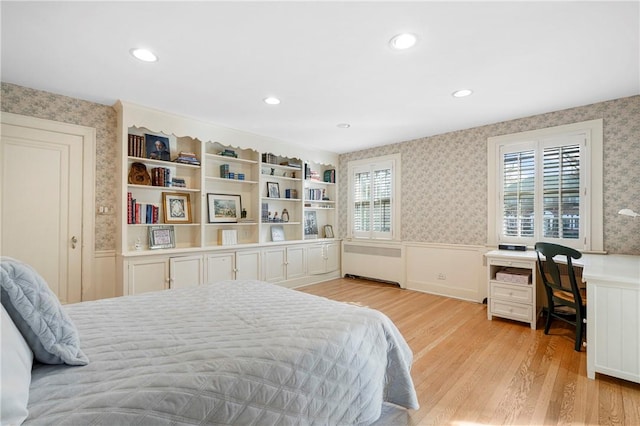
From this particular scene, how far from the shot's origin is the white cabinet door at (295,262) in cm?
491

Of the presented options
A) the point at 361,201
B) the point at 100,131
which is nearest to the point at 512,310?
the point at 361,201

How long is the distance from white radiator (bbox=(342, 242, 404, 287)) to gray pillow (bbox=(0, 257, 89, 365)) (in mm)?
4447

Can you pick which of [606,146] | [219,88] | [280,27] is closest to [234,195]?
[219,88]

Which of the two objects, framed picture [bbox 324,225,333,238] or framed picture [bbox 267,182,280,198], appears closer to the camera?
framed picture [bbox 267,182,280,198]

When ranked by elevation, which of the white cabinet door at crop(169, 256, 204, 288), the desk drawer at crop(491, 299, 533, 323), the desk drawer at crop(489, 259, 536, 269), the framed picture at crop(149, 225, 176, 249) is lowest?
the desk drawer at crop(491, 299, 533, 323)

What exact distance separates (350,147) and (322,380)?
14.9 ft

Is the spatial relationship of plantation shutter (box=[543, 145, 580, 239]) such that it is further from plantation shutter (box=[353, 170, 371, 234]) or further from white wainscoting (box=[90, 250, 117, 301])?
white wainscoting (box=[90, 250, 117, 301])

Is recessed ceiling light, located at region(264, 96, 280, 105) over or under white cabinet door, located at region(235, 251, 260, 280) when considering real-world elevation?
over

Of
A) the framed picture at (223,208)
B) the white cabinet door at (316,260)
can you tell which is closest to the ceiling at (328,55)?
the framed picture at (223,208)

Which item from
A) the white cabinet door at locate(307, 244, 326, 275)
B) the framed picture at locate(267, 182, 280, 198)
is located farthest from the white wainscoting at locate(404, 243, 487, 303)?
the framed picture at locate(267, 182, 280, 198)

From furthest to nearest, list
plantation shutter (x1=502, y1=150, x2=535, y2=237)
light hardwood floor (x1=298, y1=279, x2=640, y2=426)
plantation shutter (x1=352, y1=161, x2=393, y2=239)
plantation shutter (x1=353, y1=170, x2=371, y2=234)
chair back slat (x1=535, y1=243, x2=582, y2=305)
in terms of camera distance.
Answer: plantation shutter (x1=353, y1=170, x2=371, y2=234)
plantation shutter (x1=352, y1=161, x2=393, y2=239)
plantation shutter (x1=502, y1=150, x2=535, y2=237)
chair back slat (x1=535, y1=243, x2=582, y2=305)
light hardwood floor (x1=298, y1=279, x2=640, y2=426)

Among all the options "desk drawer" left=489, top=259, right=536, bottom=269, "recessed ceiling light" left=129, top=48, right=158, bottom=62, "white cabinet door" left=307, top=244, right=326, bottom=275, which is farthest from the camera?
"white cabinet door" left=307, top=244, right=326, bottom=275

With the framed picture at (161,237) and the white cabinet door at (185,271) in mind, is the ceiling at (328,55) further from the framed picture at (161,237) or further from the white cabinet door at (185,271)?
the white cabinet door at (185,271)

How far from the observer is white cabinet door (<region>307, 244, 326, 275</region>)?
527 cm
